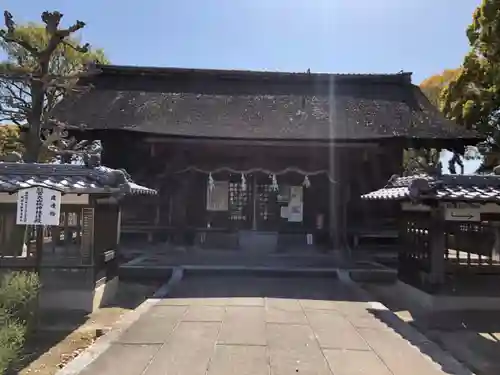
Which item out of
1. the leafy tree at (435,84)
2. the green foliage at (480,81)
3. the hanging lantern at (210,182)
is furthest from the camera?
the leafy tree at (435,84)

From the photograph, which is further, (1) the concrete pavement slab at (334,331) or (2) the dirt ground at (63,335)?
(1) the concrete pavement slab at (334,331)

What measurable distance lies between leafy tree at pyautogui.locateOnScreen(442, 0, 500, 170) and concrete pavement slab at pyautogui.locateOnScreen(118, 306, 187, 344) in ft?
42.5

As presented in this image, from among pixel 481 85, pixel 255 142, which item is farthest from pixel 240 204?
pixel 481 85

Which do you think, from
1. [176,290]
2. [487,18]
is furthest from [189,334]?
[487,18]

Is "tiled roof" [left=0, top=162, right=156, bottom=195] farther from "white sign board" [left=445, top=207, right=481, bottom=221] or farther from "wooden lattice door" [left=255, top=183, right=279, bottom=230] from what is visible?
"wooden lattice door" [left=255, top=183, right=279, bottom=230]

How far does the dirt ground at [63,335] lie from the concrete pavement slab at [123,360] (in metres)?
0.47

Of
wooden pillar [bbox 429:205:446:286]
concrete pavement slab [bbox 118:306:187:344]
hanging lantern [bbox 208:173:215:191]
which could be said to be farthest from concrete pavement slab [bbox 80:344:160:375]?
hanging lantern [bbox 208:173:215:191]

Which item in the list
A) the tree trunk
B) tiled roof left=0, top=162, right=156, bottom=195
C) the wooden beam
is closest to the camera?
tiled roof left=0, top=162, right=156, bottom=195

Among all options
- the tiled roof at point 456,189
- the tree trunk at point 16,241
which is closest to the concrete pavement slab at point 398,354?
the tiled roof at point 456,189

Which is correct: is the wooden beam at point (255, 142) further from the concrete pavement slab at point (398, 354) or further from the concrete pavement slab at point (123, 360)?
the concrete pavement slab at point (123, 360)

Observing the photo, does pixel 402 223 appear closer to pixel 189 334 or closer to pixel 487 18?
pixel 189 334

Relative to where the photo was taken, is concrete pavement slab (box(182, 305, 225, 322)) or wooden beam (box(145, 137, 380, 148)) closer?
concrete pavement slab (box(182, 305, 225, 322))

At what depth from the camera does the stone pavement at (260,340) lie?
5.12m

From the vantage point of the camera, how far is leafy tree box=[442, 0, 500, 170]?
14.8 m
